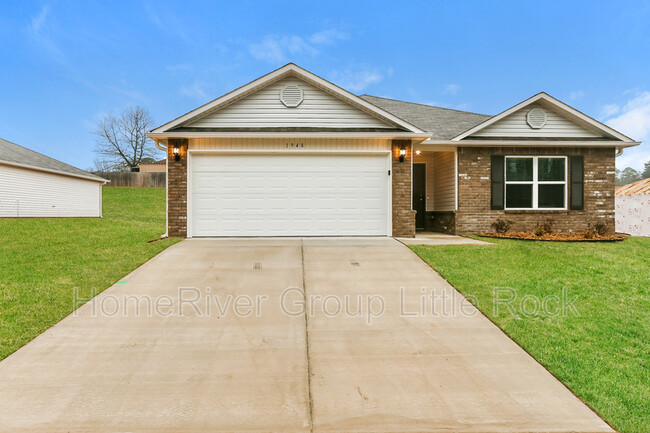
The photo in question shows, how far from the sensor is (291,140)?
9.66m

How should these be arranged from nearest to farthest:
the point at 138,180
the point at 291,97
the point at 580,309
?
1. the point at 580,309
2. the point at 291,97
3. the point at 138,180

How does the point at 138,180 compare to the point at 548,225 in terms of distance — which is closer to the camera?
the point at 548,225

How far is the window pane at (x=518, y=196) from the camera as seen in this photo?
1119 cm

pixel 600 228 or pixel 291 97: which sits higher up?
pixel 291 97

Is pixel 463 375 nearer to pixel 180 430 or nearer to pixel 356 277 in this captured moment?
pixel 180 430

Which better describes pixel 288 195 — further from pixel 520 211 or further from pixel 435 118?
pixel 520 211

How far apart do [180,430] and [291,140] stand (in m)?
7.91

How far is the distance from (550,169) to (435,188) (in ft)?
11.5

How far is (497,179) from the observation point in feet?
36.4

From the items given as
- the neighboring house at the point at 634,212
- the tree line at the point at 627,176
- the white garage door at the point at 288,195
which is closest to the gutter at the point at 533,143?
the white garage door at the point at 288,195

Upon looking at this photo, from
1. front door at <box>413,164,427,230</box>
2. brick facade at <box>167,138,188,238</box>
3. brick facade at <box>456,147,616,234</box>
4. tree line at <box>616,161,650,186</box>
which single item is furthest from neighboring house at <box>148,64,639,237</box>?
tree line at <box>616,161,650,186</box>

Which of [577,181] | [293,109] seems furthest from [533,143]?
[293,109]

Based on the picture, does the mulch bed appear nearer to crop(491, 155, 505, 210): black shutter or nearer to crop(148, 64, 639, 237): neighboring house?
crop(491, 155, 505, 210): black shutter

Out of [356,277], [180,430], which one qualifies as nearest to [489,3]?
[356,277]
